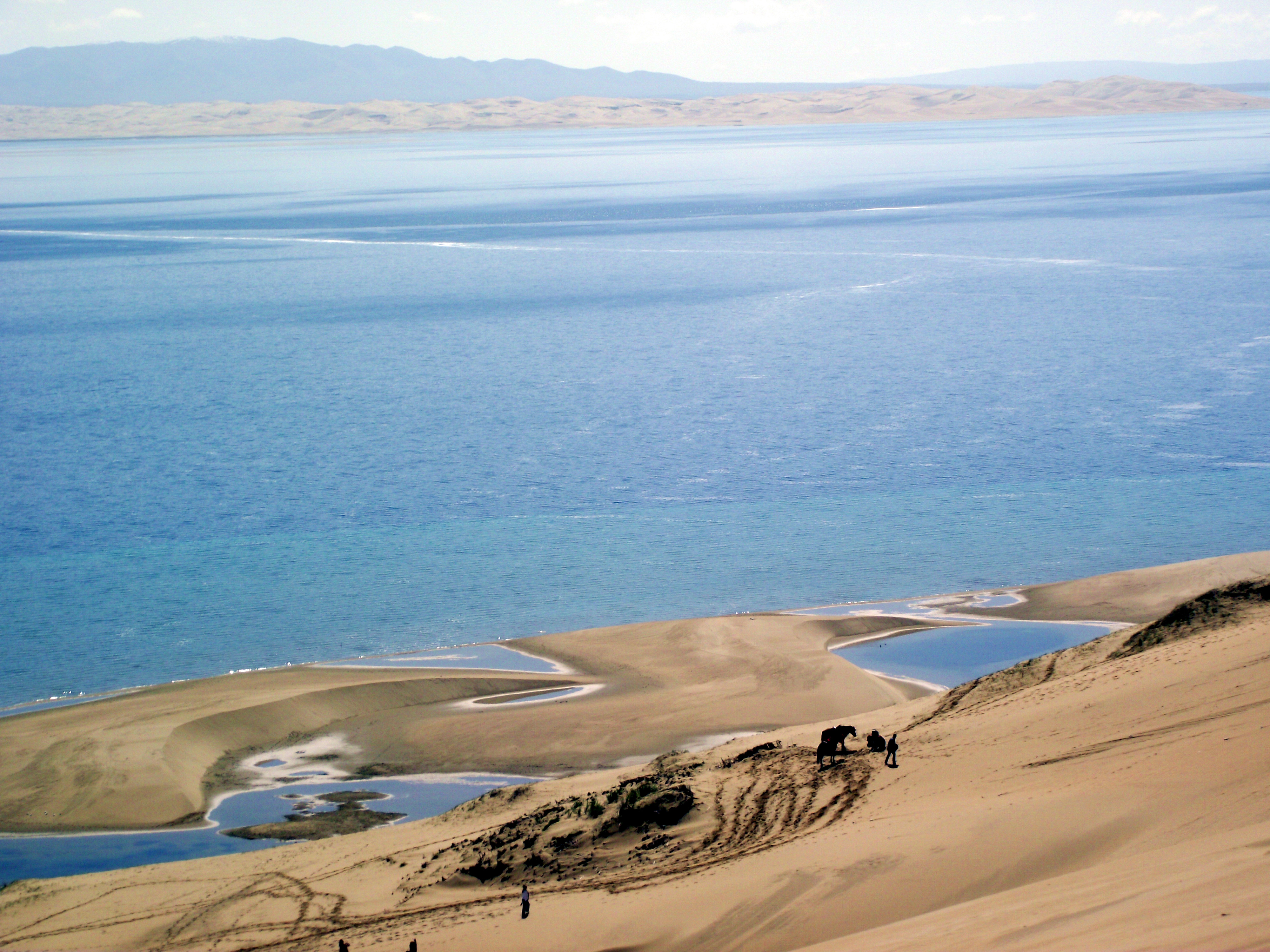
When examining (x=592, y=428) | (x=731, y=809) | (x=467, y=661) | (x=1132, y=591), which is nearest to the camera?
(x=731, y=809)

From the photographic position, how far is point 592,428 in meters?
43.2

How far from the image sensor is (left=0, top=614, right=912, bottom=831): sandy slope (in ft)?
64.1

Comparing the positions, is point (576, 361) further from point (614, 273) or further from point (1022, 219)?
point (1022, 219)

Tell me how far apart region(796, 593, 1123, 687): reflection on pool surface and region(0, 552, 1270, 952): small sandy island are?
3.77 ft

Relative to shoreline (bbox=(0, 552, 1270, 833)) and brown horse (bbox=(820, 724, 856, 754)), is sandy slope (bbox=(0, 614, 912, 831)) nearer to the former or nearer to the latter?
shoreline (bbox=(0, 552, 1270, 833))

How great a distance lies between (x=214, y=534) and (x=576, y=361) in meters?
24.2

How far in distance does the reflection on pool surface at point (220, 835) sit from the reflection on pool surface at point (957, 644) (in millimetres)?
7958

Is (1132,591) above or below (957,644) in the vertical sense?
above

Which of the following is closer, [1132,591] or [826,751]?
[826,751]

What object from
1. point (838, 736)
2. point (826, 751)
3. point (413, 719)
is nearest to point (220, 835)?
point (413, 719)

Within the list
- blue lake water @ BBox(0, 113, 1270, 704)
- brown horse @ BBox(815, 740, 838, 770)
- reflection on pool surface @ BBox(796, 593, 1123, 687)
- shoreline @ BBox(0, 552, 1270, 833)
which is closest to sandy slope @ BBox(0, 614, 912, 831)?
shoreline @ BBox(0, 552, 1270, 833)

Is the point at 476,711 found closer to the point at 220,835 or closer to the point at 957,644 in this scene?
the point at 220,835

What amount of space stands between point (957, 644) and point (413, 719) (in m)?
10.9

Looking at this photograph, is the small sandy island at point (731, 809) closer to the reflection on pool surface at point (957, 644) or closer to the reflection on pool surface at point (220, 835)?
the reflection on pool surface at point (220, 835)
